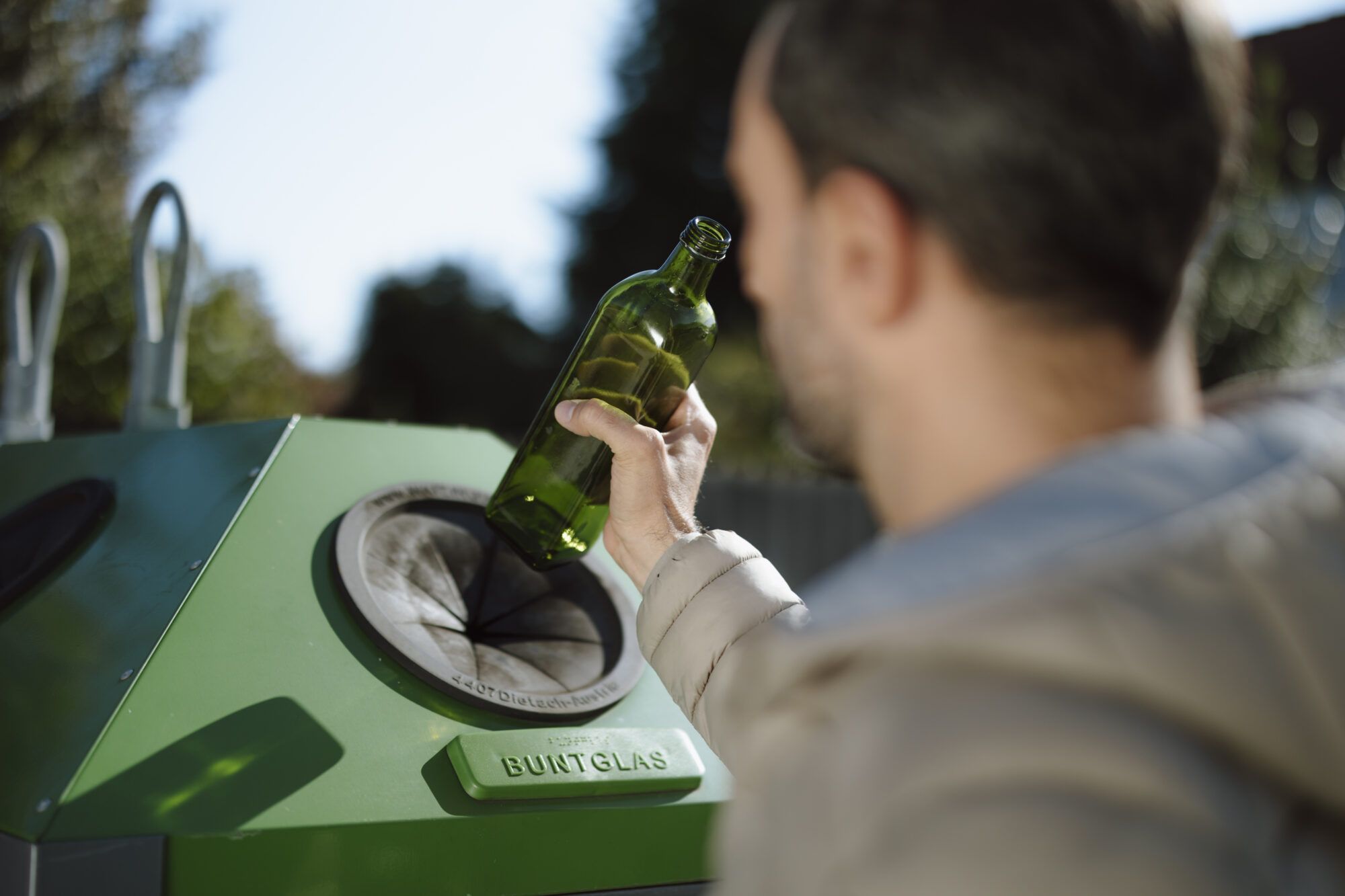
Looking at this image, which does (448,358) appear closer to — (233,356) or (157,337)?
(233,356)

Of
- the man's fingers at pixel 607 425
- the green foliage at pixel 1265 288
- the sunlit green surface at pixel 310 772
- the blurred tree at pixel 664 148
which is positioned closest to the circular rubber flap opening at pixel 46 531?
the sunlit green surface at pixel 310 772

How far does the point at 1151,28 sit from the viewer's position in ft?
2.53

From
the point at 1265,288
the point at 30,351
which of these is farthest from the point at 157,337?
the point at 1265,288

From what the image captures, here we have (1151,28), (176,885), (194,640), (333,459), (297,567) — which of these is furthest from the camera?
(333,459)

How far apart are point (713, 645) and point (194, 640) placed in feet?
2.07

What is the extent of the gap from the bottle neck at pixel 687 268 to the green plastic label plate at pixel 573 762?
63 centimetres

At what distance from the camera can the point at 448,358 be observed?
19.7m

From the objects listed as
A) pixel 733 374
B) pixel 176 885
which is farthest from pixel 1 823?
pixel 733 374

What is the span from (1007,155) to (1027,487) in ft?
0.73

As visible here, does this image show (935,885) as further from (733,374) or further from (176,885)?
(733,374)

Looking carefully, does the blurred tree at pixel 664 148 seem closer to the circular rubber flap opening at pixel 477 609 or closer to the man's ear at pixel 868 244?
the circular rubber flap opening at pixel 477 609

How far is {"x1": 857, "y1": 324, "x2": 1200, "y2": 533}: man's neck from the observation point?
2.61 ft

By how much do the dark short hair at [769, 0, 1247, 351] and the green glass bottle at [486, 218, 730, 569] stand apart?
808 mm

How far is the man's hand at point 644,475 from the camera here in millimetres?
1570
